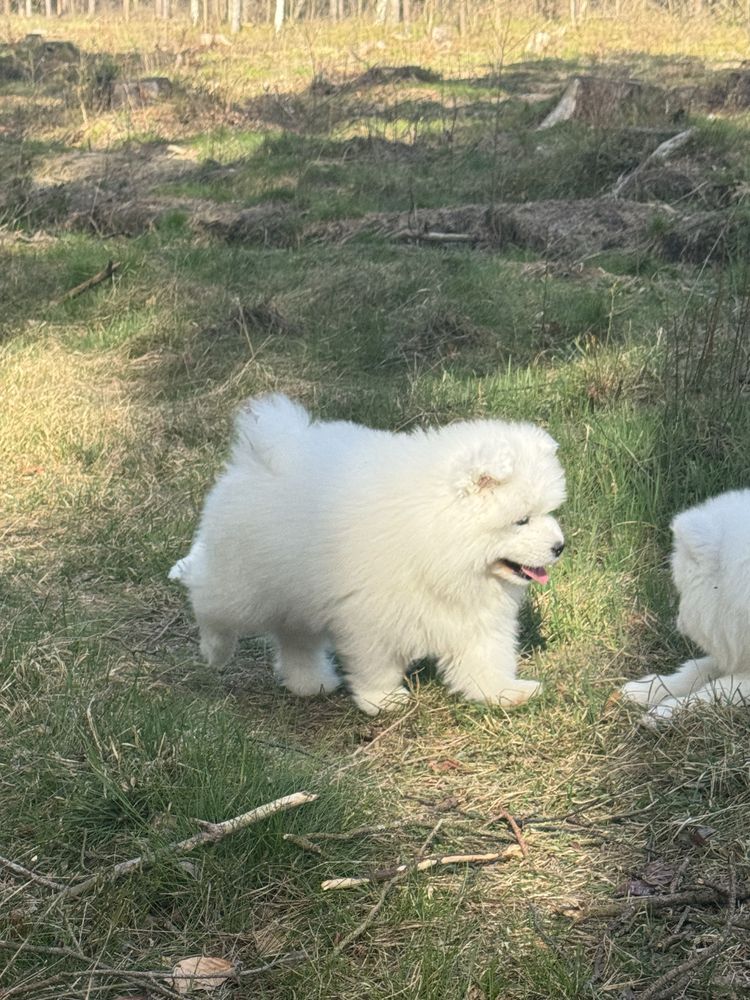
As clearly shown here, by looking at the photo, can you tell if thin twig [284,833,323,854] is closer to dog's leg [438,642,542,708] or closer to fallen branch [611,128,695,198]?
dog's leg [438,642,542,708]

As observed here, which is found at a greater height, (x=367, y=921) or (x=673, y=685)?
(x=367, y=921)

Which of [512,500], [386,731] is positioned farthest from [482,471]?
[386,731]

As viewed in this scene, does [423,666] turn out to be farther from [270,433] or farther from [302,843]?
[302,843]

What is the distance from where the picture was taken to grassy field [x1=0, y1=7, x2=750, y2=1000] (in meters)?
2.54

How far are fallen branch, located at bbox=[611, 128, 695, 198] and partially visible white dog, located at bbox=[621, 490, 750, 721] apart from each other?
699 centimetres

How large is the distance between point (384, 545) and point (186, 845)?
3.71ft

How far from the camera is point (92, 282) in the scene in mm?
7914

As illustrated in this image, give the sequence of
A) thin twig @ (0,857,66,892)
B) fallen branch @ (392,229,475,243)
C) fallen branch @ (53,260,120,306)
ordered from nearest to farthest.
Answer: thin twig @ (0,857,66,892) < fallen branch @ (53,260,120,306) < fallen branch @ (392,229,475,243)

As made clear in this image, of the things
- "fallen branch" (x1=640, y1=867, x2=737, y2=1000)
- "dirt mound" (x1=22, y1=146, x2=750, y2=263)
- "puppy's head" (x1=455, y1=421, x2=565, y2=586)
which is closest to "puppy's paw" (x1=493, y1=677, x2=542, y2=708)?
"puppy's head" (x1=455, y1=421, x2=565, y2=586)

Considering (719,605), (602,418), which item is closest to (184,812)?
(719,605)

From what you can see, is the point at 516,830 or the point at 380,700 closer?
the point at 516,830

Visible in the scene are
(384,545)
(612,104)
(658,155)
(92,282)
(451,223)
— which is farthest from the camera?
(612,104)

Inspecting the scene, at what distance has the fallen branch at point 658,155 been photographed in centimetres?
988

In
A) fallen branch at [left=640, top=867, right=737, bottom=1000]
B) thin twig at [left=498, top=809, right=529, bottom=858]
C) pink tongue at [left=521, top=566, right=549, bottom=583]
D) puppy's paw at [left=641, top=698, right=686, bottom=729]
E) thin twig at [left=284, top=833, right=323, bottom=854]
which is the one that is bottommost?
thin twig at [left=498, top=809, right=529, bottom=858]
